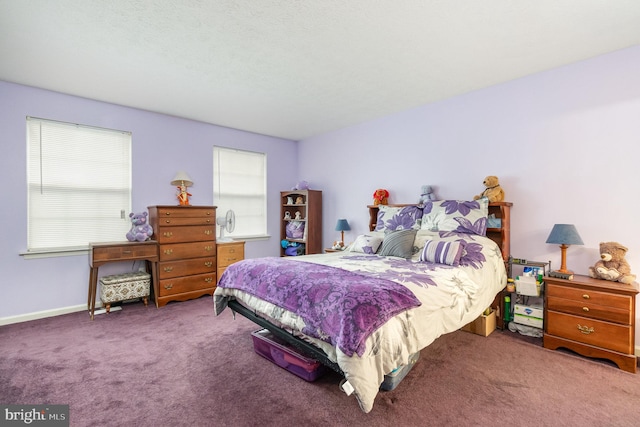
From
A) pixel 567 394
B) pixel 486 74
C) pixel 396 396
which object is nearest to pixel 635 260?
pixel 567 394

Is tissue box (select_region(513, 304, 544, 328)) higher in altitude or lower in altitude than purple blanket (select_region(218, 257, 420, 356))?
lower

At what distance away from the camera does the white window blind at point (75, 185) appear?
350cm

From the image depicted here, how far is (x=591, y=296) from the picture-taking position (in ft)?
8.00

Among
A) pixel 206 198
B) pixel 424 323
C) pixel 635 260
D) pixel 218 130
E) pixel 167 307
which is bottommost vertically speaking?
pixel 167 307

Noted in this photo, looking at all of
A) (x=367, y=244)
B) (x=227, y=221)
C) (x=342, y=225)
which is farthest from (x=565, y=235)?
(x=227, y=221)

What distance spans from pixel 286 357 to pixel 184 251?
246cm

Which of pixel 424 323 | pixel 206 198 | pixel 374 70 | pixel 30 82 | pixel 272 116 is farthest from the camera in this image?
pixel 206 198

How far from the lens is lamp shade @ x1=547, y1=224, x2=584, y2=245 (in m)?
2.66

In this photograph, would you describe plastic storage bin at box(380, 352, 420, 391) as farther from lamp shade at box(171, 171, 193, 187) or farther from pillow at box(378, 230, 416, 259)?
lamp shade at box(171, 171, 193, 187)

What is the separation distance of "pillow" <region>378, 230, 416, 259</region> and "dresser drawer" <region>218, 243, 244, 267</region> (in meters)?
2.30

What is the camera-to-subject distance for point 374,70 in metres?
3.05

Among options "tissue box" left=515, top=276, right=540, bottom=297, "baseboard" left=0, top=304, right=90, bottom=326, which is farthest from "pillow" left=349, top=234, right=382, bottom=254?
"baseboard" left=0, top=304, right=90, bottom=326

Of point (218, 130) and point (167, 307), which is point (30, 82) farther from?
point (167, 307)

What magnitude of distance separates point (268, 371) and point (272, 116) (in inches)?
135
